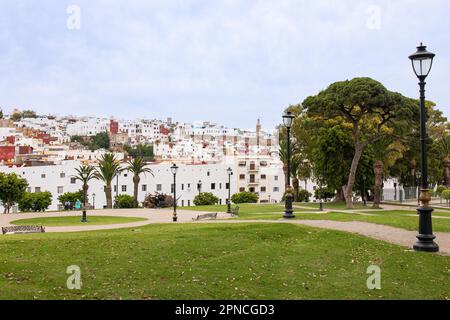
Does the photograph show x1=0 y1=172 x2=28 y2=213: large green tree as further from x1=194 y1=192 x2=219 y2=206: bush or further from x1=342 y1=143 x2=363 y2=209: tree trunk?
x1=342 y1=143 x2=363 y2=209: tree trunk

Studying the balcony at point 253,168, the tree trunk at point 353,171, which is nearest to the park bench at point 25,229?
the tree trunk at point 353,171

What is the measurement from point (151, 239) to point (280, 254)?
383 cm

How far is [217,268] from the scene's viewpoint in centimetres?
1010

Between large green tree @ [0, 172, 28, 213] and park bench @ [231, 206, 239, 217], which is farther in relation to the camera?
large green tree @ [0, 172, 28, 213]

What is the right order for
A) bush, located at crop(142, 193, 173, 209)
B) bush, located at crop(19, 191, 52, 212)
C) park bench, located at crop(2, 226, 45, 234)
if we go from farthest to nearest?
1. bush, located at crop(19, 191, 52, 212)
2. bush, located at crop(142, 193, 173, 209)
3. park bench, located at crop(2, 226, 45, 234)

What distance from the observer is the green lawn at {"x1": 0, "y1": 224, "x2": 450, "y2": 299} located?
859 cm

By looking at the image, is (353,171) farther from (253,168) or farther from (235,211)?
(253,168)

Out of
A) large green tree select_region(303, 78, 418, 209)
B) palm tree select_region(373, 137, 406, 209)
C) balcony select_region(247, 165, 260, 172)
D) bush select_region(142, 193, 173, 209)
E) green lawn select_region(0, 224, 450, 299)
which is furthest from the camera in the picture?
balcony select_region(247, 165, 260, 172)

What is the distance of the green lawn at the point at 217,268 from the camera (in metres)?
8.59

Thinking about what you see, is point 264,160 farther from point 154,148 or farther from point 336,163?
point 154,148

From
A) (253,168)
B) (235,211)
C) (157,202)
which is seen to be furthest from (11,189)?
(253,168)

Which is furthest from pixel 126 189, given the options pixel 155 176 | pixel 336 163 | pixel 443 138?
pixel 443 138

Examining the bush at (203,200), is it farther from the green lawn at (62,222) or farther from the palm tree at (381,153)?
the green lawn at (62,222)

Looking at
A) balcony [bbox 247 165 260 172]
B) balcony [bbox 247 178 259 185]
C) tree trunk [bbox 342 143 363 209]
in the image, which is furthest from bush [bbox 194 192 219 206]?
balcony [bbox 247 165 260 172]
